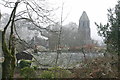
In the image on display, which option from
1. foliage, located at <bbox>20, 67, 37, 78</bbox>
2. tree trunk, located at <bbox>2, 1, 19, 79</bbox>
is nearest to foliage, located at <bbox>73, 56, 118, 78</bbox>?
foliage, located at <bbox>20, 67, 37, 78</bbox>

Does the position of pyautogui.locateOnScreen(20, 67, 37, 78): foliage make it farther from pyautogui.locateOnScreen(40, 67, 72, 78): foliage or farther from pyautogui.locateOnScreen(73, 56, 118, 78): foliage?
pyautogui.locateOnScreen(73, 56, 118, 78): foliage

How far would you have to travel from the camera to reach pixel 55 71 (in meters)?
7.17

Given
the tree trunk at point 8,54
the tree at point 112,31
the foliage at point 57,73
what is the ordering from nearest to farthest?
the tree trunk at point 8,54
the tree at point 112,31
the foliage at point 57,73

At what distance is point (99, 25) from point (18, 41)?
3.43 meters

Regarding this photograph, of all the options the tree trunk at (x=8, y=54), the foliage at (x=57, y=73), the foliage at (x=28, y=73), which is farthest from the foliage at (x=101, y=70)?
the tree trunk at (x=8, y=54)

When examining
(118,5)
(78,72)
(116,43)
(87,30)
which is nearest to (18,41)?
(78,72)

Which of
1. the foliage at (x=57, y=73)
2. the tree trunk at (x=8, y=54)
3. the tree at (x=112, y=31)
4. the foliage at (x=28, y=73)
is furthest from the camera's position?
the foliage at (x=28, y=73)

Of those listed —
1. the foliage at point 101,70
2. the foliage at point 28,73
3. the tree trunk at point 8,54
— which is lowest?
the foliage at point 28,73

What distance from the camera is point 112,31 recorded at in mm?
6305

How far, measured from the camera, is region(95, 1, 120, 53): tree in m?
6.20

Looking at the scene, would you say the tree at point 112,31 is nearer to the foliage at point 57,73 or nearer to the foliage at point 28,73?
the foliage at point 57,73

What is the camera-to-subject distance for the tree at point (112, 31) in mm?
6195

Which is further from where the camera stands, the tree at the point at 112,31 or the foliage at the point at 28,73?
the foliage at the point at 28,73

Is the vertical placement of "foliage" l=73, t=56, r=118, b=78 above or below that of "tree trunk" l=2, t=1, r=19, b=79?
below
